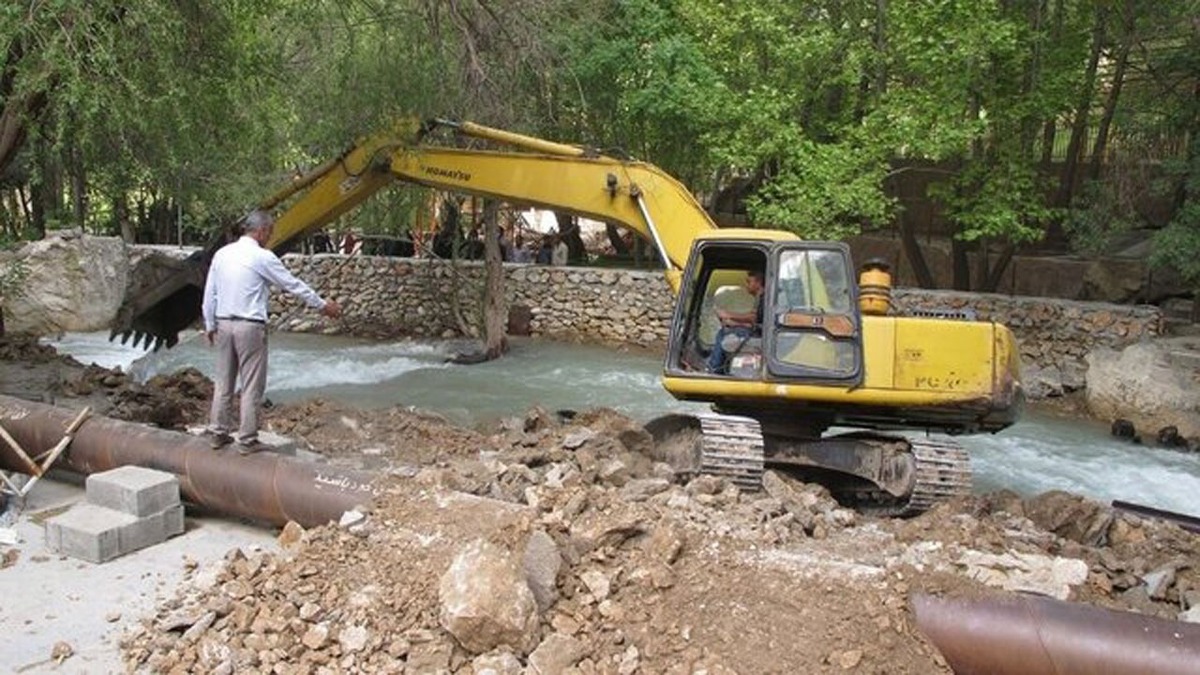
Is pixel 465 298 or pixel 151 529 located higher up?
pixel 465 298

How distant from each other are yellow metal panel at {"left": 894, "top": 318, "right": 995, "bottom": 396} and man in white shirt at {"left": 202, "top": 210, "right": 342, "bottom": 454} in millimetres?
4036

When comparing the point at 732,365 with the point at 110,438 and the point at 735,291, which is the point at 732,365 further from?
the point at 110,438

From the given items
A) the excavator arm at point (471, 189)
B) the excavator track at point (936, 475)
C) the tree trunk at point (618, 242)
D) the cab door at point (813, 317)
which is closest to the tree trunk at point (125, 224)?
the excavator arm at point (471, 189)

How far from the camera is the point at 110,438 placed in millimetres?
6867

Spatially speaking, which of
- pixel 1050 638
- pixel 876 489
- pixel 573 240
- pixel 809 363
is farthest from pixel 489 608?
pixel 573 240

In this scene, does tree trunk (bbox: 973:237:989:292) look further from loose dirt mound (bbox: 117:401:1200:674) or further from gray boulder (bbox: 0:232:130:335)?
gray boulder (bbox: 0:232:130:335)

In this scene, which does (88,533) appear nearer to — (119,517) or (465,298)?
(119,517)

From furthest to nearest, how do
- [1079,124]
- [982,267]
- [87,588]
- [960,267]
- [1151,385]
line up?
[960,267], [982,267], [1079,124], [1151,385], [87,588]

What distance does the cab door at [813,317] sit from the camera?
7.04 m

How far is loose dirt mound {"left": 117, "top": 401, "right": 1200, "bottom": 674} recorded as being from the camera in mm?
4266

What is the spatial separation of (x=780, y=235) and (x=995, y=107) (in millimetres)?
8935

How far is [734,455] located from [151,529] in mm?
3785

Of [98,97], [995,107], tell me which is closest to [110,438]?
[98,97]

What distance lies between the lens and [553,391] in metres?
14.8
